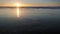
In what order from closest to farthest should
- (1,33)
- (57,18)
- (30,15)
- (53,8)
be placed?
Result: 1. (1,33)
2. (57,18)
3. (30,15)
4. (53,8)

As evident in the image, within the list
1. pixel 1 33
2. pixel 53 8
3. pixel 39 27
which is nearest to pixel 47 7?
pixel 53 8

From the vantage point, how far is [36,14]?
3586mm

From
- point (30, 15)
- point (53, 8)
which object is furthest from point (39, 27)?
point (53, 8)

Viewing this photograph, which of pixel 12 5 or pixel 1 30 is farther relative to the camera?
pixel 12 5

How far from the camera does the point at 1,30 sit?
8.02 ft

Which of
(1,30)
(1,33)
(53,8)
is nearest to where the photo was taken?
(1,33)

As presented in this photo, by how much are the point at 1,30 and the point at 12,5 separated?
5.83 feet

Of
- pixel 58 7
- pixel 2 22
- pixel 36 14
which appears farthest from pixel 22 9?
pixel 2 22

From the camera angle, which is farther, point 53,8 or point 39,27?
point 53,8

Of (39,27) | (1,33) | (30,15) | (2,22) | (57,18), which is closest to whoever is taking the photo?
(1,33)

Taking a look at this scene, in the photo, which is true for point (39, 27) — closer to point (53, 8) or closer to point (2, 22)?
point (2, 22)

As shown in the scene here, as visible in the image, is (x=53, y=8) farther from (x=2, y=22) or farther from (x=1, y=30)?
(x=1, y=30)

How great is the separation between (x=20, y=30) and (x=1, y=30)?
0.33m

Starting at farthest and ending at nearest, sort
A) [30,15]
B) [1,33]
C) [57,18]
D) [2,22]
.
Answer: [30,15] < [57,18] < [2,22] < [1,33]
